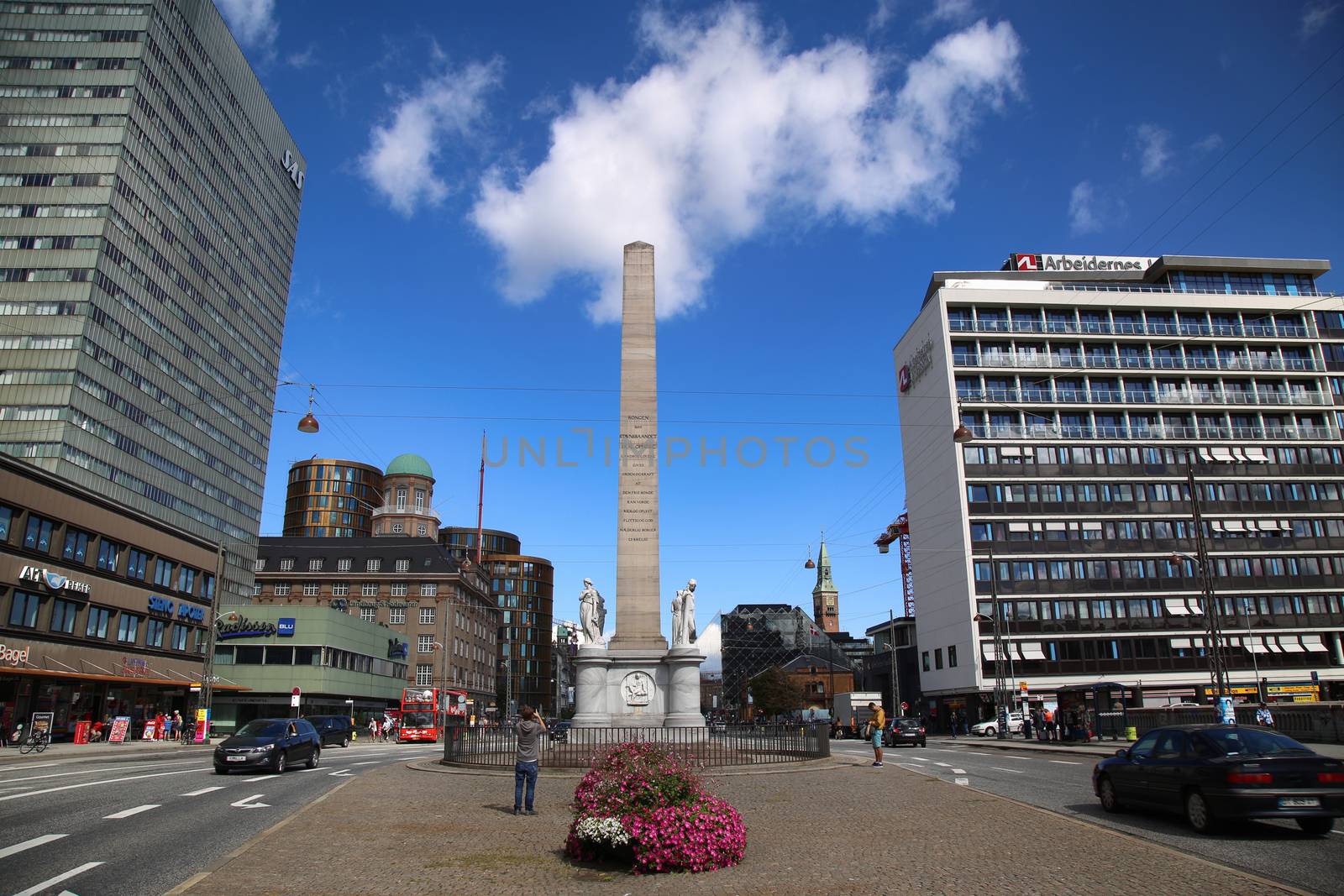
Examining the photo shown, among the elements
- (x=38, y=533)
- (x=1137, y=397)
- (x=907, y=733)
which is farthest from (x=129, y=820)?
(x=1137, y=397)

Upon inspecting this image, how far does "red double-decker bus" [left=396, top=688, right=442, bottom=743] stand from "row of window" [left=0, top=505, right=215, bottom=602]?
1588cm

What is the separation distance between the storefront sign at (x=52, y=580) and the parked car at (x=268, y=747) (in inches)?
970

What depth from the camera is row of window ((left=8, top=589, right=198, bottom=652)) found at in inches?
1678

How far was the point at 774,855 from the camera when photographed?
1075cm

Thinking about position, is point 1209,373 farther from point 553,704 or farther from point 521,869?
point 553,704

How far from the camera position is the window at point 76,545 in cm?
4638

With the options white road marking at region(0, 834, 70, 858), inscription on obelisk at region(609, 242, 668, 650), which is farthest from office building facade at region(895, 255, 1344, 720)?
white road marking at region(0, 834, 70, 858)

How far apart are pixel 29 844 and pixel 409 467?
12783cm

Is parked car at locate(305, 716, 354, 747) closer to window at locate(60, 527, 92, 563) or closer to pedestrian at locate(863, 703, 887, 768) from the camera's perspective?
window at locate(60, 527, 92, 563)

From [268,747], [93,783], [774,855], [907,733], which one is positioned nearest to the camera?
[774,855]

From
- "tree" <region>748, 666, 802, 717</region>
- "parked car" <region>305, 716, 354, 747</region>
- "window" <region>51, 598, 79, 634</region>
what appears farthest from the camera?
"tree" <region>748, 666, 802, 717</region>

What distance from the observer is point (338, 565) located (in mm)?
101188

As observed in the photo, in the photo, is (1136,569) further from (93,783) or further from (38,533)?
(38,533)

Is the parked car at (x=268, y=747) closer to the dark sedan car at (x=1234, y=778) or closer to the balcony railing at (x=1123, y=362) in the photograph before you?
the dark sedan car at (x=1234, y=778)
